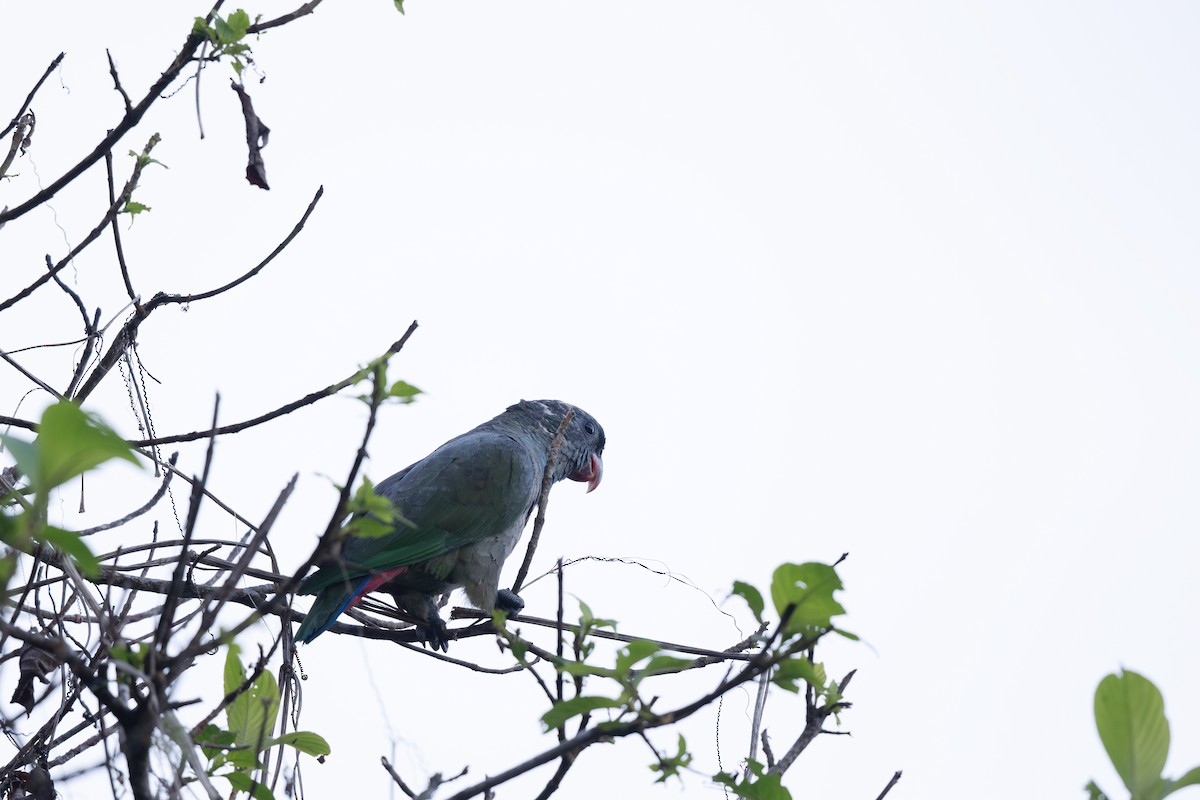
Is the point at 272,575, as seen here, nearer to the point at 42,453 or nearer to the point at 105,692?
the point at 105,692

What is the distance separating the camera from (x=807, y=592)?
1.53 metres

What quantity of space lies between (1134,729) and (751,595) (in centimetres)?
54

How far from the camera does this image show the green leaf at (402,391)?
1733mm

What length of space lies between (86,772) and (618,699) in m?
1.46

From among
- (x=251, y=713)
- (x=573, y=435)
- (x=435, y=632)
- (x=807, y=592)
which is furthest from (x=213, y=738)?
(x=573, y=435)

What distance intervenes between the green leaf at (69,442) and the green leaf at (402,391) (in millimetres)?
587

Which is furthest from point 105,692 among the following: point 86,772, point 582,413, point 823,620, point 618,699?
point 582,413

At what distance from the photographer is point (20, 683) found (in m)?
2.77

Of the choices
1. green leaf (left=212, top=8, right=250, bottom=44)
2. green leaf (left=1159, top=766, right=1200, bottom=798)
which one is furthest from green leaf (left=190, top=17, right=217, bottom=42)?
green leaf (left=1159, top=766, right=1200, bottom=798)

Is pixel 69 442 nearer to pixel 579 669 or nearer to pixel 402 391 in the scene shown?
pixel 402 391

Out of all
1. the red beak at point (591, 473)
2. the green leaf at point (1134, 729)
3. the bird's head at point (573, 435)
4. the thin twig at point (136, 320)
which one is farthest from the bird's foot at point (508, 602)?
the green leaf at point (1134, 729)

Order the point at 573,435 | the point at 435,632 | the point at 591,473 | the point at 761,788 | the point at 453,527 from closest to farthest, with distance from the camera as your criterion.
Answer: the point at 761,788
the point at 435,632
the point at 453,527
the point at 573,435
the point at 591,473

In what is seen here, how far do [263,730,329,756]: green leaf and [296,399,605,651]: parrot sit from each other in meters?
1.84

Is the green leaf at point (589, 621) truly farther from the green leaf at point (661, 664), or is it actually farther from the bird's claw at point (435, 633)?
the bird's claw at point (435, 633)
